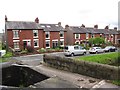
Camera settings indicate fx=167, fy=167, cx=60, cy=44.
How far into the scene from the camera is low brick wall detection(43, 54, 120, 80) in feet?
35.4

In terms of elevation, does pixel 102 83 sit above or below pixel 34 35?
below

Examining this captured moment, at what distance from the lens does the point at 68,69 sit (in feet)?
47.0

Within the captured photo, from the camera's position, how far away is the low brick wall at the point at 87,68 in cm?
1078

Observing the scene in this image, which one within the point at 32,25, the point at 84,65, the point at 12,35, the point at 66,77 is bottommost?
the point at 66,77

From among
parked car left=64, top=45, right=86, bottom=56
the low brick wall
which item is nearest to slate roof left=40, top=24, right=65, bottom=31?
parked car left=64, top=45, right=86, bottom=56

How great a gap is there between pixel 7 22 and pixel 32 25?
5.36m

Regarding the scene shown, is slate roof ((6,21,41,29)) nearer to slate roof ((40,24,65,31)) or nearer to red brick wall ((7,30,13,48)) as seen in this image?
red brick wall ((7,30,13,48))

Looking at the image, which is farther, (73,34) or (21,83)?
(73,34)

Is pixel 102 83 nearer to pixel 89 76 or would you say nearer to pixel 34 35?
pixel 89 76

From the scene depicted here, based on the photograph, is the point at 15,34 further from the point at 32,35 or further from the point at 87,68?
the point at 87,68

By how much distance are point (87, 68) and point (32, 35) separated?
84.9 feet

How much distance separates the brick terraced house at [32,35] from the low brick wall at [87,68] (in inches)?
795

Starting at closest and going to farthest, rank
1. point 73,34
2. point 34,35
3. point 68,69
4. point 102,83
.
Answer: point 102,83 → point 68,69 → point 34,35 → point 73,34

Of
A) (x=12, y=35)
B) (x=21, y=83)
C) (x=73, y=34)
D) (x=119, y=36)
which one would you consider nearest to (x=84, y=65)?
(x=21, y=83)
